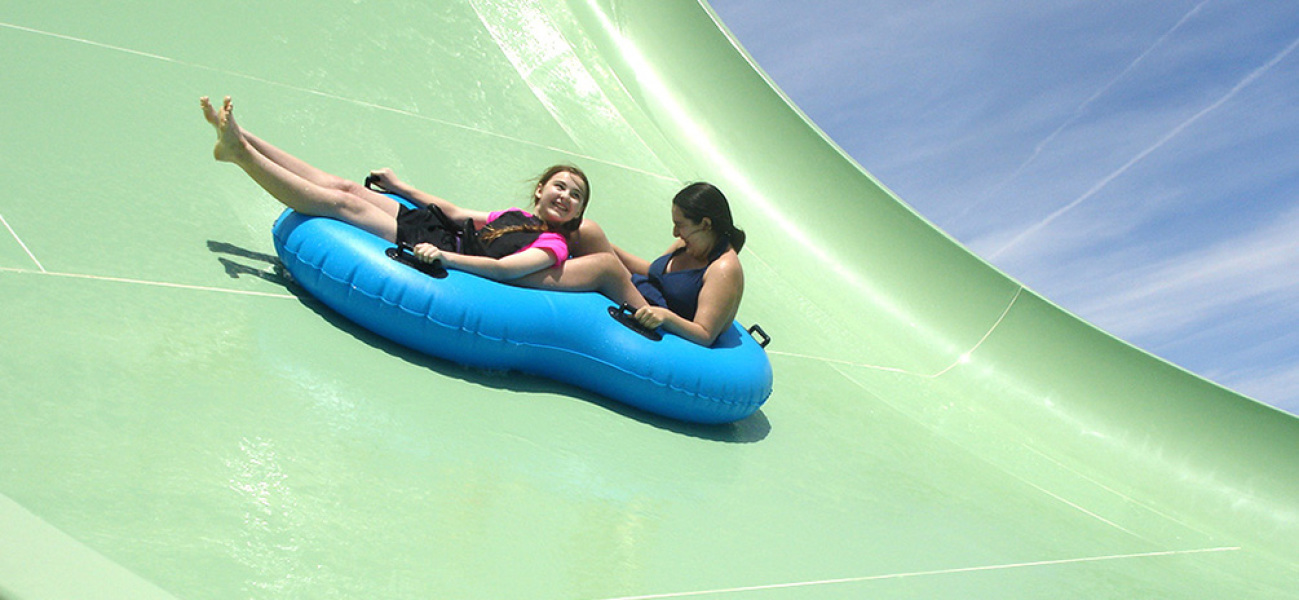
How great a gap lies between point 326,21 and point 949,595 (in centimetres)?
406

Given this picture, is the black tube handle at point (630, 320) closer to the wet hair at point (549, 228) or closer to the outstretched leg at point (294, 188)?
the wet hair at point (549, 228)

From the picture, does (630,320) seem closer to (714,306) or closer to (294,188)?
(714,306)

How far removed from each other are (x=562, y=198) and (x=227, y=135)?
0.91 m

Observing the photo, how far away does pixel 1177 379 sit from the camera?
5.04m

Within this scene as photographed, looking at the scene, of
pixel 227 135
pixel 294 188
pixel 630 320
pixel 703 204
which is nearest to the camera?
pixel 227 135

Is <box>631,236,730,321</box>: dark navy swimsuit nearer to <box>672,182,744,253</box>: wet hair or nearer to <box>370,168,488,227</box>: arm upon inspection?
<box>672,182,744,253</box>: wet hair

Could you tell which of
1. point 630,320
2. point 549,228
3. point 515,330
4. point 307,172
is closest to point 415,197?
point 307,172

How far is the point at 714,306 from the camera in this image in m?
2.96

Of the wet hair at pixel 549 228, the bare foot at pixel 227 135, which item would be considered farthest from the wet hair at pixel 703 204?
the bare foot at pixel 227 135

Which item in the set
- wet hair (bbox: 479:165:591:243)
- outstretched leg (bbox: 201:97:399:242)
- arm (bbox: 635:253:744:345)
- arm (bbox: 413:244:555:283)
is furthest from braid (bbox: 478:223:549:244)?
arm (bbox: 635:253:744:345)

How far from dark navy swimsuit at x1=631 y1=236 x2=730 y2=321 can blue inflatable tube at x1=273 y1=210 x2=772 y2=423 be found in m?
0.16

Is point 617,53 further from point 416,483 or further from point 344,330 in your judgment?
point 416,483

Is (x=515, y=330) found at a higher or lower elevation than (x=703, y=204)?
lower

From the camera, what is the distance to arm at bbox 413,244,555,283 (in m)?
2.62
